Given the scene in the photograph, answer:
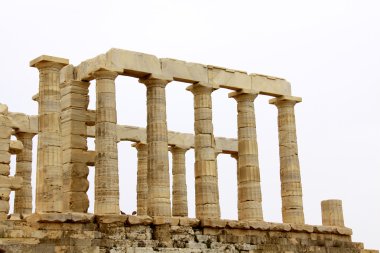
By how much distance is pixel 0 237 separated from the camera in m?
28.4

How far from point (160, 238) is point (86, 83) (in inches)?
327

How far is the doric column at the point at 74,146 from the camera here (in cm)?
3462

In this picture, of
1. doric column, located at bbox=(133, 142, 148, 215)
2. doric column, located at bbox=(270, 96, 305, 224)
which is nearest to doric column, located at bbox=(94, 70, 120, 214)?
doric column, located at bbox=(270, 96, 305, 224)

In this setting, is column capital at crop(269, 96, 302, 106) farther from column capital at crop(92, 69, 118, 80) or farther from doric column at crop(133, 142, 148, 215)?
column capital at crop(92, 69, 118, 80)

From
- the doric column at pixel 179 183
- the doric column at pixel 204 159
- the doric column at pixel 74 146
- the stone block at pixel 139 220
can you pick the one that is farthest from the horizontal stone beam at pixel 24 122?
the stone block at pixel 139 220

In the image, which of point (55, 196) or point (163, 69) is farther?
point (163, 69)

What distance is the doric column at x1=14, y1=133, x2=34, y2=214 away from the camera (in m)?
42.6

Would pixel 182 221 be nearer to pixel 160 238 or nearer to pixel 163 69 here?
pixel 160 238

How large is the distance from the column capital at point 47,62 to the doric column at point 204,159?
7255mm

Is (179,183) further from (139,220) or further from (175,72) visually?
(139,220)

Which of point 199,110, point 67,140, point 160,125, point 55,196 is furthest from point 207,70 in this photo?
point 55,196

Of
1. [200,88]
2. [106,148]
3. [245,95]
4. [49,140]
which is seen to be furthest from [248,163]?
[49,140]

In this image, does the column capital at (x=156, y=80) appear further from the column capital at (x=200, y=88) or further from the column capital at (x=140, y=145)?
the column capital at (x=140, y=145)

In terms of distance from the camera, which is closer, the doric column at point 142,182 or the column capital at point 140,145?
the doric column at point 142,182
